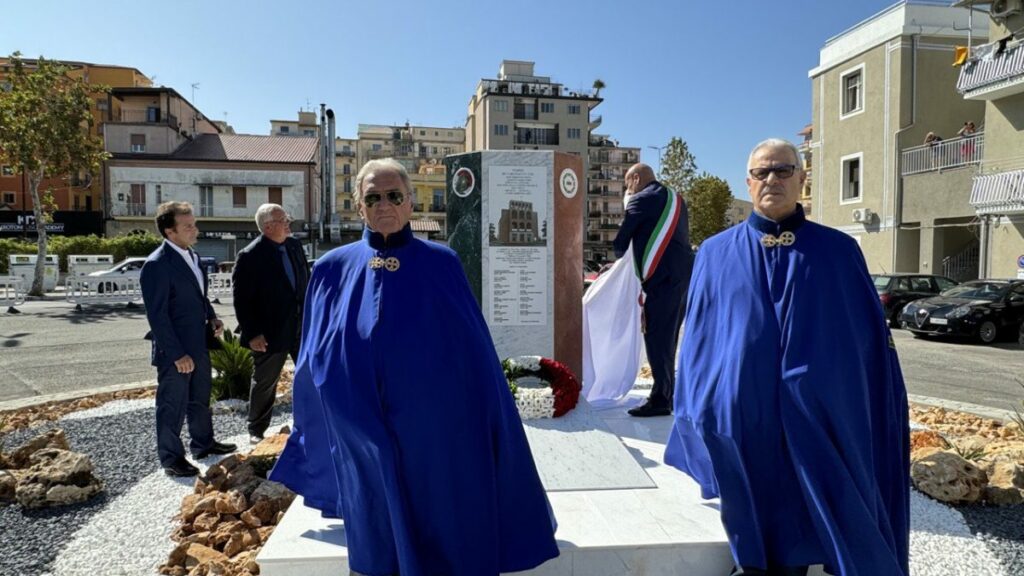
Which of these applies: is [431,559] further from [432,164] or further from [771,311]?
[432,164]

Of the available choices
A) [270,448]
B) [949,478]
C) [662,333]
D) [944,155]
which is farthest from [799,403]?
[944,155]

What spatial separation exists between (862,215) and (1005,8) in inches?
→ 315

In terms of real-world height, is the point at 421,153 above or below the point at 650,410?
above

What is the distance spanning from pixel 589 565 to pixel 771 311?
142cm

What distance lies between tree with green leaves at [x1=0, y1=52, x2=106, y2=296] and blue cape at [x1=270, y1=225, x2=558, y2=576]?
82.9 ft

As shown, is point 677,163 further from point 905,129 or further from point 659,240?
point 659,240

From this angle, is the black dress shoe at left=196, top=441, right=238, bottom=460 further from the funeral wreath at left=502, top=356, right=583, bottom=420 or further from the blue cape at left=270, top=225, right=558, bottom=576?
the blue cape at left=270, top=225, right=558, bottom=576

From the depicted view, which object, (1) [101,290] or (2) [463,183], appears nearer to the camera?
(2) [463,183]

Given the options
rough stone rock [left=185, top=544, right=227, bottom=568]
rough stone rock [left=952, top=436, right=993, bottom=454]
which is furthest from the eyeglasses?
rough stone rock [left=952, top=436, right=993, bottom=454]

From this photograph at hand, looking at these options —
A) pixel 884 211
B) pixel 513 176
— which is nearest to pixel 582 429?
pixel 513 176

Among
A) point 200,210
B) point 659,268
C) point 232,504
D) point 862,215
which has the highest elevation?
point 200,210

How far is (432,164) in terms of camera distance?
77.6 metres

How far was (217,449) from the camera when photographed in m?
5.52

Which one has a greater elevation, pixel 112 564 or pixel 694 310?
pixel 694 310
